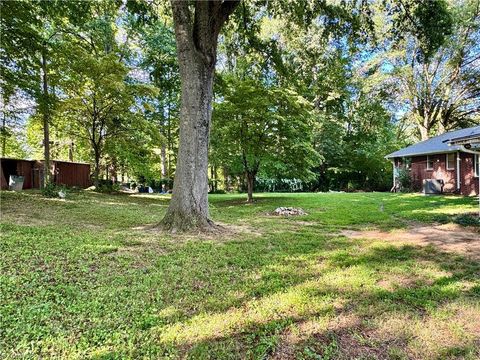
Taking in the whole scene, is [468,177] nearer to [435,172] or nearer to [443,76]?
[435,172]

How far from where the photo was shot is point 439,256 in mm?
4551

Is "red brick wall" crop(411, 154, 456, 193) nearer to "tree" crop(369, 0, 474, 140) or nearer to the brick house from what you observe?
the brick house

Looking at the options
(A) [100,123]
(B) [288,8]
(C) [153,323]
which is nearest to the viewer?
(C) [153,323]

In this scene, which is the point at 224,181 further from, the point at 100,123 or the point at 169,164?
the point at 100,123

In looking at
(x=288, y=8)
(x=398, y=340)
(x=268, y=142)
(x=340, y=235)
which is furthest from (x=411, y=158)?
(x=398, y=340)

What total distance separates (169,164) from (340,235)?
21.4 metres

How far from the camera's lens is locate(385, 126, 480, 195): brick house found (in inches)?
561

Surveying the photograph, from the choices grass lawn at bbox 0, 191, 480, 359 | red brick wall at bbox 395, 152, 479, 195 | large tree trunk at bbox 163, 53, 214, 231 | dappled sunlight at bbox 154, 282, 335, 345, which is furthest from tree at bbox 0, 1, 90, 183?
red brick wall at bbox 395, 152, 479, 195

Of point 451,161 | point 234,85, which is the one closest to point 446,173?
point 451,161

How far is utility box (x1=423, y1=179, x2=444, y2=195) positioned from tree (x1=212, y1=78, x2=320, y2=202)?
708 cm

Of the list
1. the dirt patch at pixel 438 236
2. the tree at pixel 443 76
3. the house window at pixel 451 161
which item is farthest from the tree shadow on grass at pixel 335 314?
the tree at pixel 443 76

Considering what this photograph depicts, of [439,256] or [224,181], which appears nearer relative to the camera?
[439,256]

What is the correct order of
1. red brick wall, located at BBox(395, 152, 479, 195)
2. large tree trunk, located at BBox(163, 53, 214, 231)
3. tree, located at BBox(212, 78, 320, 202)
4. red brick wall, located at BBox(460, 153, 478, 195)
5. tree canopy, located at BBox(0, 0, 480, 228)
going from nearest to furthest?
large tree trunk, located at BBox(163, 53, 214, 231), tree canopy, located at BBox(0, 0, 480, 228), tree, located at BBox(212, 78, 320, 202), red brick wall, located at BBox(460, 153, 478, 195), red brick wall, located at BBox(395, 152, 479, 195)

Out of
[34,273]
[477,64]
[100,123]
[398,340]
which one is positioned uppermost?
[477,64]
